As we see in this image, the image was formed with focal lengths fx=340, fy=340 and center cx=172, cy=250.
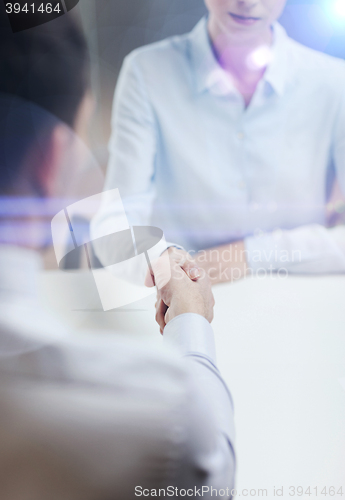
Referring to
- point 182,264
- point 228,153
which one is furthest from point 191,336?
point 228,153

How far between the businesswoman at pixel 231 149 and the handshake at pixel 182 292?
3.4 inches

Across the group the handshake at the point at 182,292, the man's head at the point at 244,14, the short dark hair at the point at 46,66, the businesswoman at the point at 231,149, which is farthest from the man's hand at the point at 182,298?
the man's head at the point at 244,14

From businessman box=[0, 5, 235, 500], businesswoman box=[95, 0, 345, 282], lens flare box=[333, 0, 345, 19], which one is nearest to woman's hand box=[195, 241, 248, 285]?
businesswoman box=[95, 0, 345, 282]

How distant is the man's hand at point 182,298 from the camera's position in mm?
459

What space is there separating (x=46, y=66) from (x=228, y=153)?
0.38m

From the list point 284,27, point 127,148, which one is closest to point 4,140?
point 127,148

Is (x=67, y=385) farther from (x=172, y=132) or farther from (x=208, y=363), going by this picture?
(x=172, y=132)

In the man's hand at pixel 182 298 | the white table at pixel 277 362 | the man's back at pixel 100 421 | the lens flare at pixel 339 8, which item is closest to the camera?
the man's back at pixel 100 421

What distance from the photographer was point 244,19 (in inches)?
25.8

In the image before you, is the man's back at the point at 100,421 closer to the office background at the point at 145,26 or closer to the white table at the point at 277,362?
the white table at the point at 277,362

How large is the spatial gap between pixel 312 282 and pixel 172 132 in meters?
0.42

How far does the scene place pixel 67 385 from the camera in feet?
0.81

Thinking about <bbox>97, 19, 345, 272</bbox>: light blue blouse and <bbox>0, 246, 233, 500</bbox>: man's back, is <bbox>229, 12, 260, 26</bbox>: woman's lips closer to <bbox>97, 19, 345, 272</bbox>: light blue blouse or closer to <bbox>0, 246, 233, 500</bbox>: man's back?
<bbox>97, 19, 345, 272</bbox>: light blue blouse

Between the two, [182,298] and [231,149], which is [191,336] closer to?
[182,298]
